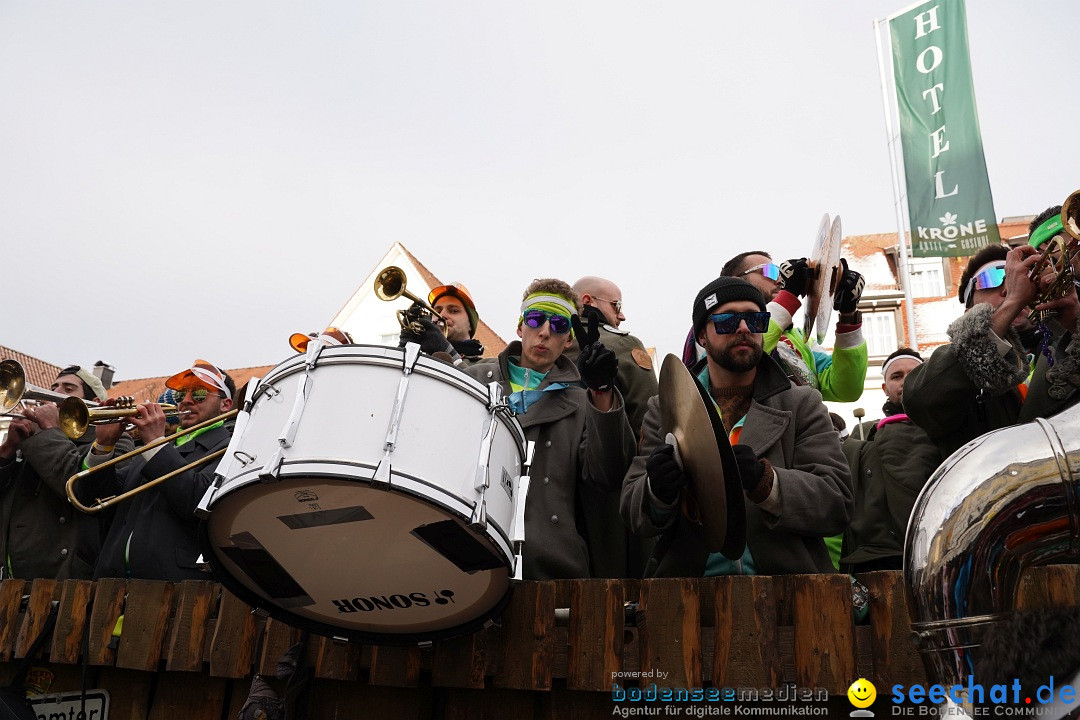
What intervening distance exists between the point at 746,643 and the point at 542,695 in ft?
2.82

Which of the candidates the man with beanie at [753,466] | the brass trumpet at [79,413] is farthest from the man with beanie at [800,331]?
the brass trumpet at [79,413]

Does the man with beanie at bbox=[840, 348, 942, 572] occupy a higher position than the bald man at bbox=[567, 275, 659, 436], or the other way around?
the bald man at bbox=[567, 275, 659, 436]

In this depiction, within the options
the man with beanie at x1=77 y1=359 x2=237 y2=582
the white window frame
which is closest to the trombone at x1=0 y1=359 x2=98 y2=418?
the man with beanie at x1=77 y1=359 x2=237 y2=582

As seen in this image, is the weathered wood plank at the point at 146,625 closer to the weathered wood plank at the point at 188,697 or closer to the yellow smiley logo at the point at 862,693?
the weathered wood plank at the point at 188,697

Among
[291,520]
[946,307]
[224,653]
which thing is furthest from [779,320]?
[946,307]

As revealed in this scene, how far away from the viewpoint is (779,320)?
15.0 ft

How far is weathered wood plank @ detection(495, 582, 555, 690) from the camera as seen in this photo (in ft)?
10.3

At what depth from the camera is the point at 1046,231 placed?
3.79 metres

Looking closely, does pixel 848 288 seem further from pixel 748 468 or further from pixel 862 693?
pixel 862 693

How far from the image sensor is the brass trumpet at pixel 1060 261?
10.7ft

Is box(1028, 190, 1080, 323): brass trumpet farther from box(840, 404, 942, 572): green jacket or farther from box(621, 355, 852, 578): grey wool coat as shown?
box(840, 404, 942, 572): green jacket

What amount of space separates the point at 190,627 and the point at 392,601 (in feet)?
4.13

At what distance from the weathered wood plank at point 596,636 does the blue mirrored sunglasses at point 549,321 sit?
1.87m

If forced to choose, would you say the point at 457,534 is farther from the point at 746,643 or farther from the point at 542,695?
A: the point at 746,643
